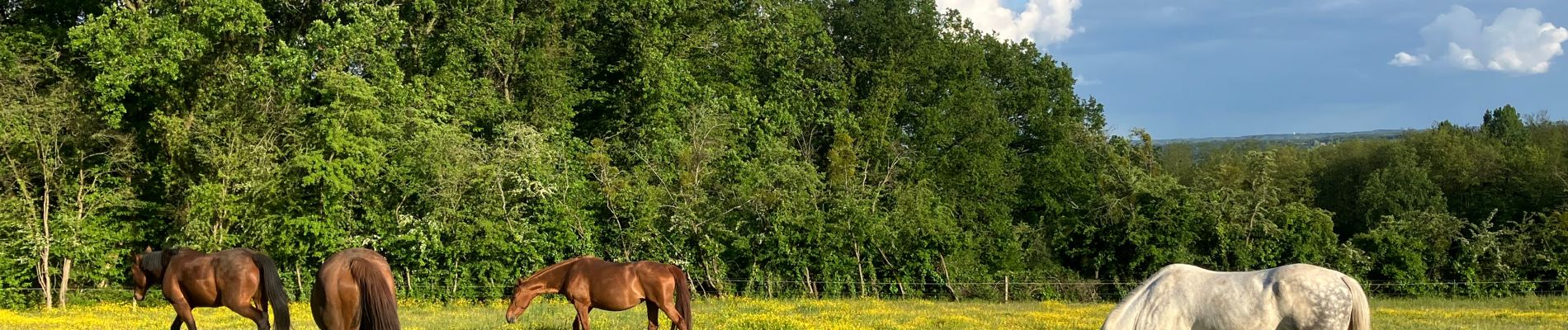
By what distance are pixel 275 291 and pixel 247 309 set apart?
Result: 3.60ft

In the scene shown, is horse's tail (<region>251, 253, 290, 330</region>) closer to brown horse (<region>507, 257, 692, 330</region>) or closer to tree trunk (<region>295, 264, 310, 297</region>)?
brown horse (<region>507, 257, 692, 330</region>)

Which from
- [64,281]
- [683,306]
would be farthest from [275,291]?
[64,281]

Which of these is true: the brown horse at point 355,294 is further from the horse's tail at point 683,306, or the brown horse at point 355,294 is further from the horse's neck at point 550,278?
the horse's tail at point 683,306

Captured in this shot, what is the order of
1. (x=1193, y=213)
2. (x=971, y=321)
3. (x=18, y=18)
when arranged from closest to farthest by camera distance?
(x=971, y=321) → (x=18, y=18) → (x=1193, y=213)

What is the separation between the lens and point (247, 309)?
13297 millimetres

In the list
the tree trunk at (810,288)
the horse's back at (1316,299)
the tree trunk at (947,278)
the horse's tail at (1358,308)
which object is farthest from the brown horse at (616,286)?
the tree trunk at (947,278)

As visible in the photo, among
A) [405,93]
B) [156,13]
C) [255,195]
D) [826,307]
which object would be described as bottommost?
[826,307]

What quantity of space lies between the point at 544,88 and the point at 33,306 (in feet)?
45.7

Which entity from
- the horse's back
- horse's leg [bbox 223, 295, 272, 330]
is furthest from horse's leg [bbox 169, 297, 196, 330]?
the horse's back

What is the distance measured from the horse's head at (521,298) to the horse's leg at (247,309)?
2.93m

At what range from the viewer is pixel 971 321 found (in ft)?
58.2

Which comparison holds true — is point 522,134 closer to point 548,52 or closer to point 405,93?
point 405,93

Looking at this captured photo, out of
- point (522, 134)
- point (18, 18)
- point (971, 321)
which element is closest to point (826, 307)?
point (971, 321)

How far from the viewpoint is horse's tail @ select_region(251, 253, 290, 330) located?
12.2m
